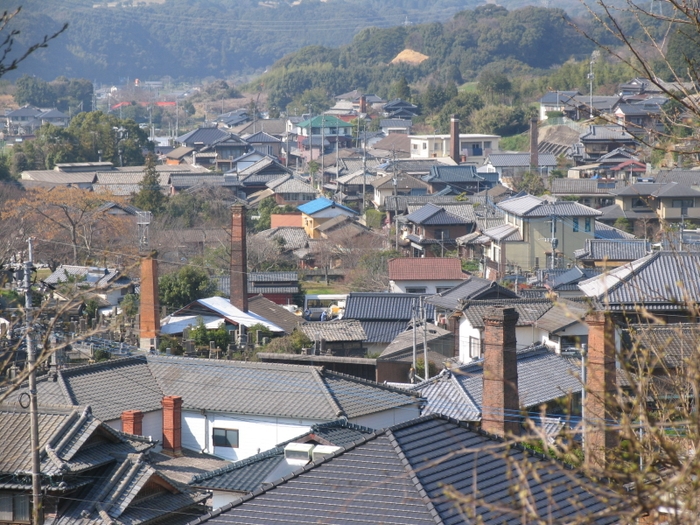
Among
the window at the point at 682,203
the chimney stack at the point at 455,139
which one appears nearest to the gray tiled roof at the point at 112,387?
the window at the point at 682,203

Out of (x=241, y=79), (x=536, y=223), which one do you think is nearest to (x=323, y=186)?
(x=536, y=223)

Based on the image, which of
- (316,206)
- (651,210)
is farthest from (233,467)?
(316,206)

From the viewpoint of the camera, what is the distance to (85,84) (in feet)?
208

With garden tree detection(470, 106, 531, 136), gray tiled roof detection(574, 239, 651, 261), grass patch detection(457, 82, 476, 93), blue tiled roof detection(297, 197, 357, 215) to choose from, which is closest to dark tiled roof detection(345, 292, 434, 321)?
gray tiled roof detection(574, 239, 651, 261)

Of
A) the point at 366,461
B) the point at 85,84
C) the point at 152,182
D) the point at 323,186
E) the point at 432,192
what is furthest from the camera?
the point at 85,84

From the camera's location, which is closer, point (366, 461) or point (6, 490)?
point (366, 461)

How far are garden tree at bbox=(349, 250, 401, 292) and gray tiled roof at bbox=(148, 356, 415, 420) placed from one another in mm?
10396

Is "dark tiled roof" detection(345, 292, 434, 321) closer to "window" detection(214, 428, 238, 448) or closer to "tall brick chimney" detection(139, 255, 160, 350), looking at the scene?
"tall brick chimney" detection(139, 255, 160, 350)

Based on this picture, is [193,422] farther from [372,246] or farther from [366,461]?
[372,246]

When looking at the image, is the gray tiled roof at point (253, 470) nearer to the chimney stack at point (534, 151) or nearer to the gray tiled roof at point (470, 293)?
the gray tiled roof at point (470, 293)

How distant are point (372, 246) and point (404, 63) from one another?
1706 inches

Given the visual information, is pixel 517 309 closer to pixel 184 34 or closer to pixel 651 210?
pixel 651 210

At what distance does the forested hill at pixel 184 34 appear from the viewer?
298 feet

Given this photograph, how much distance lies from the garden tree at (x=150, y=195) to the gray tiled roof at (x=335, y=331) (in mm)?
12816
